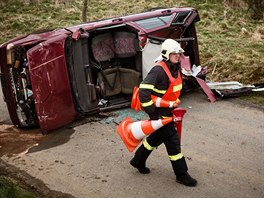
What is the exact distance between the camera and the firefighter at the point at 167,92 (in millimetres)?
5352

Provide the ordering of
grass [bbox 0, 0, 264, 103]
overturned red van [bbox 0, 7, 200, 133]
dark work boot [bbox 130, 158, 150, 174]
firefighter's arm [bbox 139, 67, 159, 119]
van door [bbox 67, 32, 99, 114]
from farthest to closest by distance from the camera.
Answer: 1. grass [bbox 0, 0, 264, 103]
2. van door [bbox 67, 32, 99, 114]
3. overturned red van [bbox 0, 7, 200, 133]
4. dark work boot [bbox 130, 158, 150, 174]
5. firefighter's arm [bbox 139, 67, 159, 119]

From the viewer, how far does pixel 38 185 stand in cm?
596

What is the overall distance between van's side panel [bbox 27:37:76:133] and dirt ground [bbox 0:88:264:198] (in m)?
0.32

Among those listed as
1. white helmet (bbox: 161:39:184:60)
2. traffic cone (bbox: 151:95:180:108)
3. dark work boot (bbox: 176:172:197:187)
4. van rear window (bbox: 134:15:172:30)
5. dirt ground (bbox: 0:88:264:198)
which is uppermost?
white helmet (bbox: 161:39:184:60)

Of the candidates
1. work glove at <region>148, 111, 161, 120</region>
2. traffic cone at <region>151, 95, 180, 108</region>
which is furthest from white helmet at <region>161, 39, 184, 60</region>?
work glove at <region>148, 111, 161, 120</region>

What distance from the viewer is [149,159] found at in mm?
6473

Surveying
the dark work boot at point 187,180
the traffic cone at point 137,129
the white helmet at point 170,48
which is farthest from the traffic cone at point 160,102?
the dark work boot at point 187,180

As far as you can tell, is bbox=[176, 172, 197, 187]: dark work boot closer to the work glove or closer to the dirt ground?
the dirt ground

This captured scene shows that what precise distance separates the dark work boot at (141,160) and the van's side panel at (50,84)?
81.0 inches

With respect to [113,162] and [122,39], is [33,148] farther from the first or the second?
[122,39]

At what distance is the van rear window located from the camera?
8.38 meters

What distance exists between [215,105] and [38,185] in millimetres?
3946

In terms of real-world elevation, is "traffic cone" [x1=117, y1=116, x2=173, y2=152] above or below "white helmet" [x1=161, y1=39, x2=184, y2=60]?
below

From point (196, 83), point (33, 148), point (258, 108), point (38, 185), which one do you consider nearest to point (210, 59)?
point (196, 83)
